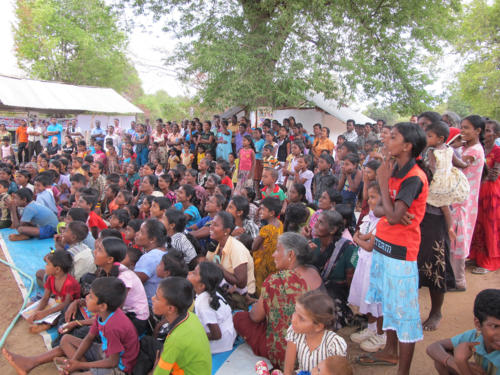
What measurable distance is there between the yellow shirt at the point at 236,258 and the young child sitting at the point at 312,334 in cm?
128

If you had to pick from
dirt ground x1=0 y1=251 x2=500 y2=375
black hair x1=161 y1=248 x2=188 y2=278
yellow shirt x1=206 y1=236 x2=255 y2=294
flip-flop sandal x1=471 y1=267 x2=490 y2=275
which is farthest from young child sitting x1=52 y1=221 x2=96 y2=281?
flip-flop sandal x1=471 y1=267 x2=490 y2=275

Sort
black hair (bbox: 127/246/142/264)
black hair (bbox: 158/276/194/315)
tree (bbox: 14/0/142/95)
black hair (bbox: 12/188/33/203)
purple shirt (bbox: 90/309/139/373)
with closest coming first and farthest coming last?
black hair (bbox: 158/276/194/315) → purple shirt (bbox: 90/309/139/373) → black hair (bbox: 127/246/142/264) → black hair (bbox: 12/188/33/203) → tree (bbox: 14/0/142/95)

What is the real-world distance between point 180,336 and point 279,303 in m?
0.78

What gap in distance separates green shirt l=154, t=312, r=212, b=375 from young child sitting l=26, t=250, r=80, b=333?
170 cm

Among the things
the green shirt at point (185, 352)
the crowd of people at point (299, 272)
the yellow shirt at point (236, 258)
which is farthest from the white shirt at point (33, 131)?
the green shirt at point (185, 352)

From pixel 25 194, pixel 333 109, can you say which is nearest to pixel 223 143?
pixel 333 109

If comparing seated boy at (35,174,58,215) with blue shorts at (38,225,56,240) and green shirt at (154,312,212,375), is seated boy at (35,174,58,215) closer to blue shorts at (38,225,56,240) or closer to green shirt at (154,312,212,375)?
blue shorts at (38,225,56,240)

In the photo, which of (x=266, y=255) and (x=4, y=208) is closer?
(x=266, y=255)

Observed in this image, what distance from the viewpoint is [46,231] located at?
5961 mm

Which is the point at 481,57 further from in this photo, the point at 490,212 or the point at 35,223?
the point at 35,223

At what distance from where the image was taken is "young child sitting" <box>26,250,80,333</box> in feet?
11.7

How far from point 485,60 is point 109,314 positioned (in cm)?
1517

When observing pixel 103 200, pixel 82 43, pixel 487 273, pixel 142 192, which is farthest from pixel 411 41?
pixel 82 43

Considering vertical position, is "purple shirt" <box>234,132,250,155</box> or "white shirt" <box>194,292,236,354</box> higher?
"purple shirt" <box>234,132,250,155</box>
